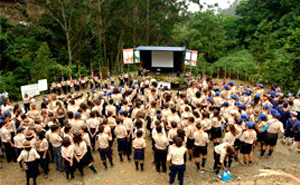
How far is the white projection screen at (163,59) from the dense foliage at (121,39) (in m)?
4.02

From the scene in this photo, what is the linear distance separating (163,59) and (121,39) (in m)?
9.47

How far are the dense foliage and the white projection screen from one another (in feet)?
13.2

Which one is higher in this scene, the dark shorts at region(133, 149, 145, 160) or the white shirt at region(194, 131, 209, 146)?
the white shirt at region(194, 131, 209, 146)

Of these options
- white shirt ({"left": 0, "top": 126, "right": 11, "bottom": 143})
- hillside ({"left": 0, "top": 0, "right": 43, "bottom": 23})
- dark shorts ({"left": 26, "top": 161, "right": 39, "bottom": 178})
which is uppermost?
hillside ({"left": 0, "top": 0, "right": 43, "bottom": 23})

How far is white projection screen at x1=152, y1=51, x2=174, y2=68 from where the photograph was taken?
19.4 metres

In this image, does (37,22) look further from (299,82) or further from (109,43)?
(299,82)

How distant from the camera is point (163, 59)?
772 inches

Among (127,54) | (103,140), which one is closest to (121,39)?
(127,54)

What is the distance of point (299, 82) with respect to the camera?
41.5 feet

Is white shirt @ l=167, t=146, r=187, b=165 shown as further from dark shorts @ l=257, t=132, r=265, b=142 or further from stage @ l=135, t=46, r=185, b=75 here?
stage @ l=135, t=46, r=185, b=75

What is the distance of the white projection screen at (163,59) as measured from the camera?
1944cm

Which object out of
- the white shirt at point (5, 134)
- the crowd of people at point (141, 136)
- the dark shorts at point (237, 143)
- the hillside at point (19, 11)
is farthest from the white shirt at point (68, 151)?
the hillside at point (19, 11)

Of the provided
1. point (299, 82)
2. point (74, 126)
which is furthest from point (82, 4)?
point (299, 82)

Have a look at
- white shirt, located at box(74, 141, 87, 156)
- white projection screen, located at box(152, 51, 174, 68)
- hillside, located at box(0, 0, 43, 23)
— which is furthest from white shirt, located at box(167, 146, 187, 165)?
hillside, located at box(0, 0, 43, 23)
